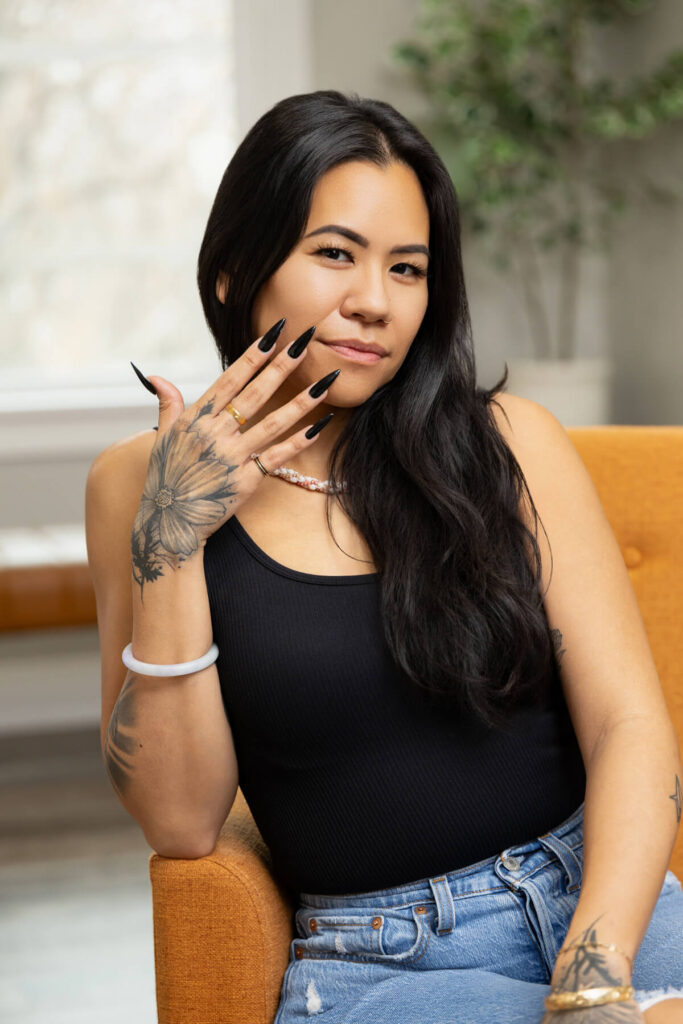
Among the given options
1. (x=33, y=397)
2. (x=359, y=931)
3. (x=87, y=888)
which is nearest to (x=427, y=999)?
(x=359, y=931)

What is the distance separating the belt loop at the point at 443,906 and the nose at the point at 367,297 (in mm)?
577

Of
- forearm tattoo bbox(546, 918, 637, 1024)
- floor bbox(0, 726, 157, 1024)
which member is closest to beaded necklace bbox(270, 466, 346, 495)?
forearm tattoo bbox(546, 918, 637, 1024)

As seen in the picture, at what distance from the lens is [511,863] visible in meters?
1.08

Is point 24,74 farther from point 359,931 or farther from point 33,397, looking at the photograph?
point 359,931

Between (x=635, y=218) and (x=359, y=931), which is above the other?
(x=635, y=218)

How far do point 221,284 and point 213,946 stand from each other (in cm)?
71

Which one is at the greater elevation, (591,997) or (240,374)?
(240,374)

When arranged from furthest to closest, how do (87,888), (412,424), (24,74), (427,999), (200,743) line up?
(24,74), (87,888), (412,424), (200,743), (427,999)

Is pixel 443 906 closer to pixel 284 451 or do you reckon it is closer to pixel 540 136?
pixel 284 451

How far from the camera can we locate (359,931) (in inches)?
42.5

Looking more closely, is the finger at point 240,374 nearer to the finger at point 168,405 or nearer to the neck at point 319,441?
the finger at point 168,405

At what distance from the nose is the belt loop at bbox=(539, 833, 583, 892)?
1.86 feet

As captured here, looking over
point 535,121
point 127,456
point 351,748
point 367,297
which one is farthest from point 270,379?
point 535,121

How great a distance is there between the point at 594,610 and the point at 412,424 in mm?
291
